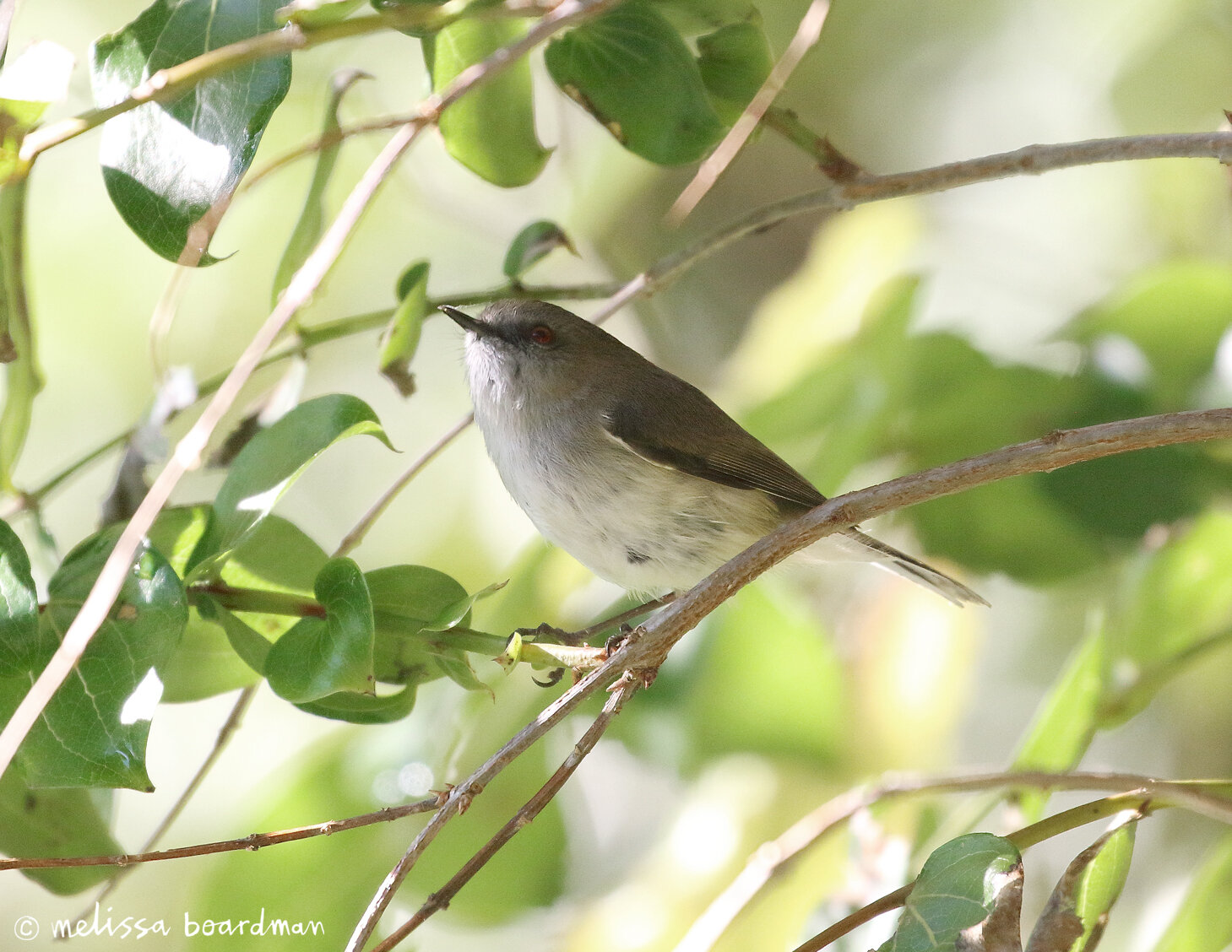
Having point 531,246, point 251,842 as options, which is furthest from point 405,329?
point 251,842

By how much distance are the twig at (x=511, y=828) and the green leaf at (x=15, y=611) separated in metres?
0.55

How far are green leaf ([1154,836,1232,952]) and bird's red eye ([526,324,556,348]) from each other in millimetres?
1675

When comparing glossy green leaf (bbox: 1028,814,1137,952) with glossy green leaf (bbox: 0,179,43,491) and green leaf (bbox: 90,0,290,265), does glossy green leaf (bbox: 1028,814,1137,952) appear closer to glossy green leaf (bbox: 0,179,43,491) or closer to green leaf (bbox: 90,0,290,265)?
green leaf (bbox: 90,0,290,265)

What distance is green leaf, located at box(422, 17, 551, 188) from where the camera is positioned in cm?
168

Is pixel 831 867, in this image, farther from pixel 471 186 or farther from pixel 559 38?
pixel 471 186

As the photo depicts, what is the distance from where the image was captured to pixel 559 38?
1750mm

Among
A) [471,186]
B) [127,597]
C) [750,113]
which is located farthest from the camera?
[471,186]

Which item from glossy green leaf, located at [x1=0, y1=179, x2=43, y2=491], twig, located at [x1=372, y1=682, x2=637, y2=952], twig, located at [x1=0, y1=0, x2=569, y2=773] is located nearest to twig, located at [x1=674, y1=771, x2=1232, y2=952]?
twig, located at [x1=372, y1=682, x2=637, y2=952]

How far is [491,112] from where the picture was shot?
5.74ft

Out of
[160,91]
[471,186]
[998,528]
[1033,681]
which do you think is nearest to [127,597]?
[160,91]

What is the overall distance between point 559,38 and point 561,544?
3.02 ft

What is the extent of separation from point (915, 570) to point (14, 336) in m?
1.73

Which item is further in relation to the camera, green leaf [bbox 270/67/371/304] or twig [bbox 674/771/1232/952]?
green leaf [bbox 270/67/371/304]

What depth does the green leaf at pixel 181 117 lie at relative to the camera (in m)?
1.31
